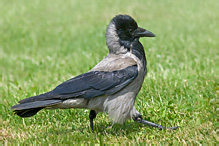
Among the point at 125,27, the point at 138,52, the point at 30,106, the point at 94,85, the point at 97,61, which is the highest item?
the point at 125,27

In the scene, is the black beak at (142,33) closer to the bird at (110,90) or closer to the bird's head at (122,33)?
the bird's head at (122,33)

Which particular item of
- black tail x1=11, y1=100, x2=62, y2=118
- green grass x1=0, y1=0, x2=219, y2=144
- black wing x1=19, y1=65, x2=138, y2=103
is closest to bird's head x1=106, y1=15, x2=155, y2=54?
black wing x1=19, y1=65, x2=138, y2=103

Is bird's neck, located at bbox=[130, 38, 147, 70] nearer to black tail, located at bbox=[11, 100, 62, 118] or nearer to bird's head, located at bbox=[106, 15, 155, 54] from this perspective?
bird's head, located at bbox=[106, 15, 155, 54]

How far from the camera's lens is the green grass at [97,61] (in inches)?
206

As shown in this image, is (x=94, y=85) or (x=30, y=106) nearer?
(x=30, y=106)

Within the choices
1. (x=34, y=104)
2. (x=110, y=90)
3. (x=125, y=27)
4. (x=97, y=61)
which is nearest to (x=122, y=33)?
(x=125, y=27)

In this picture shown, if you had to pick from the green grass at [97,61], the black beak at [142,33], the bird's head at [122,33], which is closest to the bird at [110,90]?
the bird's head at [122,33]

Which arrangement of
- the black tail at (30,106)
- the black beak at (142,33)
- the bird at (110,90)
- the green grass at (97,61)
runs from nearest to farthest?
the black tail at (30,106), the bird at (110,90), the green grass at (97,61), the black beak at (142,33)

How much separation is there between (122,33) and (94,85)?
0.94m

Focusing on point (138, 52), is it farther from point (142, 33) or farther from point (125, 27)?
point (125, 27)

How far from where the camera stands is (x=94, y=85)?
498 cm

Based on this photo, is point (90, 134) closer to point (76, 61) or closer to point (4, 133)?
point (4, 133)

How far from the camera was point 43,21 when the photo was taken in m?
14.6

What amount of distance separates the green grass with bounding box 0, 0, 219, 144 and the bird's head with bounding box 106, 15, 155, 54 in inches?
25.5
